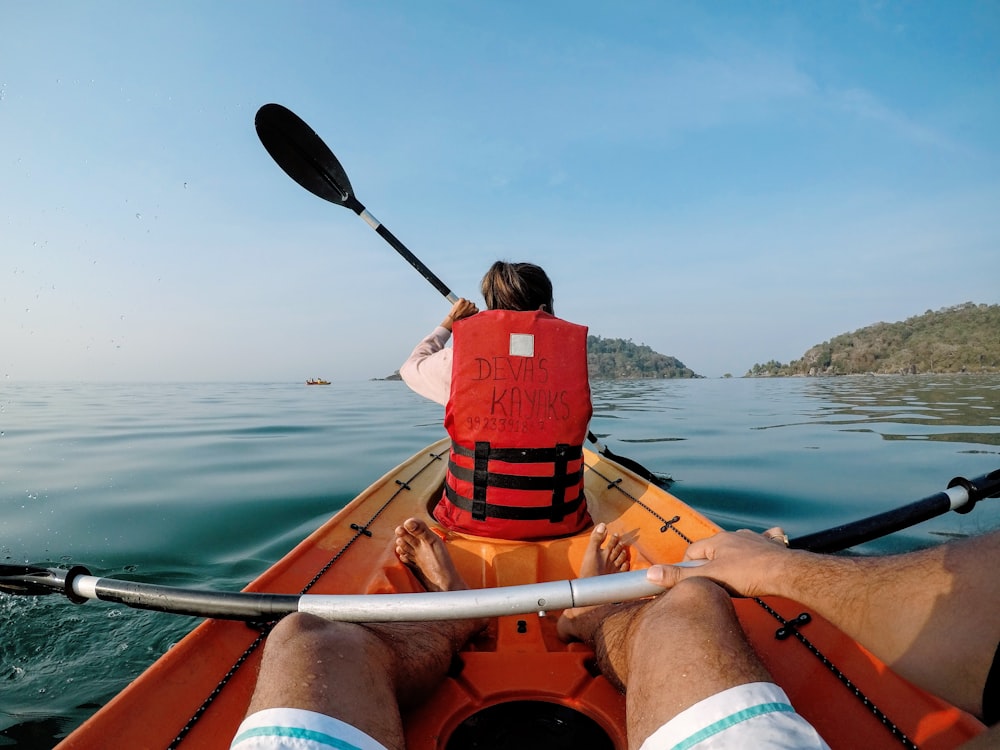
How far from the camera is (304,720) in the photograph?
0.99m

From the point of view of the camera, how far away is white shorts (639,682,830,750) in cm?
97

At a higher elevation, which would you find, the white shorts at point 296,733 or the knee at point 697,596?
the knee at point 697,596

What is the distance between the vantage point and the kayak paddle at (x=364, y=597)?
1.46 metres

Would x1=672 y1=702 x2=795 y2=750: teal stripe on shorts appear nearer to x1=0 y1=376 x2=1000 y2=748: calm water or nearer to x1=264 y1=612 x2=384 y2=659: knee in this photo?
x1=264 y1=612 x2=384 y2=659: knee

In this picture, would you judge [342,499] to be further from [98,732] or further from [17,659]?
[98,732]

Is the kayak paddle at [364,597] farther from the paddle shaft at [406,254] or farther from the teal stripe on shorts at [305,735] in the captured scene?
the paddle shaft at [406,254]

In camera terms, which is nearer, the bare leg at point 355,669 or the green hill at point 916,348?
the bare leg at point 355,669

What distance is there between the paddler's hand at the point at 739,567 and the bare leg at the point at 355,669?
69 centimetres

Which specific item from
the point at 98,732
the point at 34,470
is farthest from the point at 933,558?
the point at 34,470

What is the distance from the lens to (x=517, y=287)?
2.92m

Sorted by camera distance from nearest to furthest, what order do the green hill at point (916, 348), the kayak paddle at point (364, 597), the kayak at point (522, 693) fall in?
the kayak at point (522, 693) < the kayak paddle at point (364, 597) < the green hill at point (916, 348)

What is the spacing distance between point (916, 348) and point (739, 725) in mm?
96278

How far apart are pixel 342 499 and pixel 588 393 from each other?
370cm

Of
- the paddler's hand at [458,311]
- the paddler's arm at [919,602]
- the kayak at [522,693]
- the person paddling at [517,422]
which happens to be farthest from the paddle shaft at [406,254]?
the paddler's arm at [919,602]
